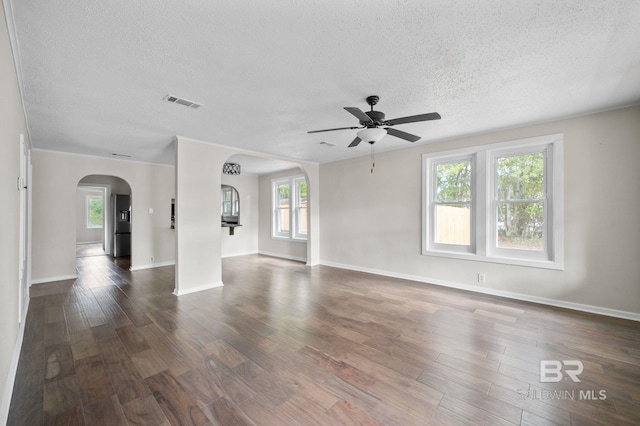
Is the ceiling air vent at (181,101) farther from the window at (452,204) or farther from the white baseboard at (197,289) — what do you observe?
the window at (452,204)

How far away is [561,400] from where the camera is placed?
188 cm

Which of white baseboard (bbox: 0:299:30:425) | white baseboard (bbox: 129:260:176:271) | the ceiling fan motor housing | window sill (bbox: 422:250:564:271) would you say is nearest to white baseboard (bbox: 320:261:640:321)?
window sill (bbox: 422:250:564:271)

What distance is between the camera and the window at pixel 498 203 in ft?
12.3

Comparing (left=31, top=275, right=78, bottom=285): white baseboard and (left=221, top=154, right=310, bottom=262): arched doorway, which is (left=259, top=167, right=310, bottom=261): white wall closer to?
(left=221, top=154, right=310, bottom=262): arched doorway

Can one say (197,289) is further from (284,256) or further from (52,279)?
(284,256)

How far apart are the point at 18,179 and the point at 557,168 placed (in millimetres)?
6027

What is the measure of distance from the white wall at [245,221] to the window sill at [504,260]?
17.4 feet

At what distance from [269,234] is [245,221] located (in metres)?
0.86

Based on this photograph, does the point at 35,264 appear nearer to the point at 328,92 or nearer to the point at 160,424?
the point at 160,424

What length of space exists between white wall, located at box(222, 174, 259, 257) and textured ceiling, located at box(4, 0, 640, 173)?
14.4 ft

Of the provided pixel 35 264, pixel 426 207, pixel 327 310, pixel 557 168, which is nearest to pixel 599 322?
pixel 557 168

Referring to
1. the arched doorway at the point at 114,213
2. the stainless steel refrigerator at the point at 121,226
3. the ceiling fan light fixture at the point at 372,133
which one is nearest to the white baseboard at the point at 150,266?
the arched doorway at the point at 114,213

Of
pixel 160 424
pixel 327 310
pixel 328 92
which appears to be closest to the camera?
pixel 160 424

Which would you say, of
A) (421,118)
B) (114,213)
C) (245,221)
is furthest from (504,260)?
(114,213)
